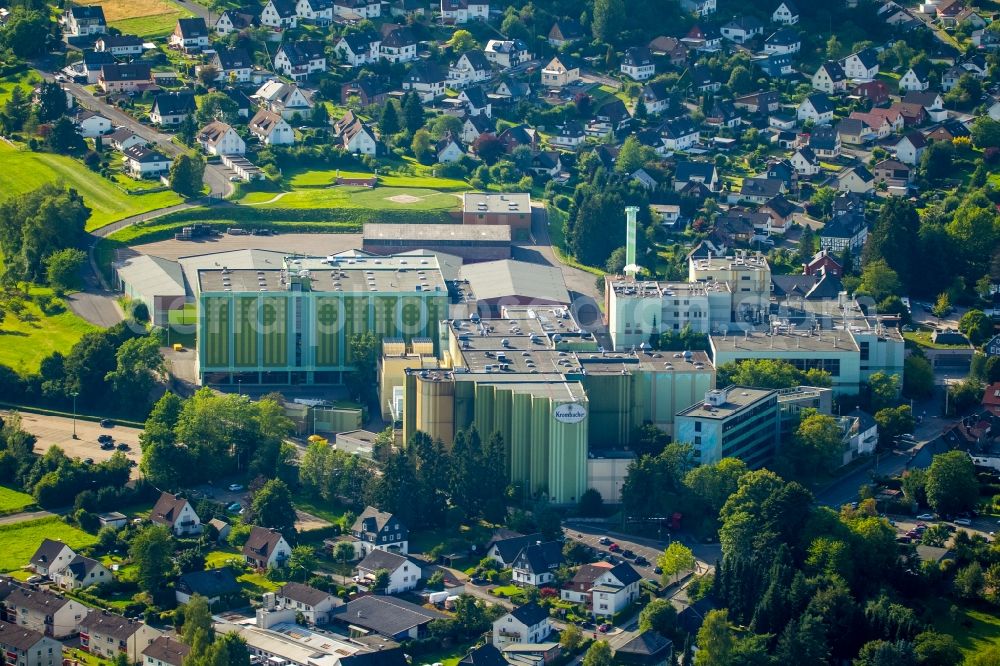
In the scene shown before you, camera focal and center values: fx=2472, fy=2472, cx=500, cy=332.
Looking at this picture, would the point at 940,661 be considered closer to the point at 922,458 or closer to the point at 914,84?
the point at 922,458

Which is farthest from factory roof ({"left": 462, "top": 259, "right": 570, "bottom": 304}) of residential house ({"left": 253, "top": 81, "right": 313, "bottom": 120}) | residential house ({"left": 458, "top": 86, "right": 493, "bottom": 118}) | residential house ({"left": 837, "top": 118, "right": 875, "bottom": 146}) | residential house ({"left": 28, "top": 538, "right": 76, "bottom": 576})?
residential house ({"left": 28, "top": 538, "right": 76, "bottom": 576})

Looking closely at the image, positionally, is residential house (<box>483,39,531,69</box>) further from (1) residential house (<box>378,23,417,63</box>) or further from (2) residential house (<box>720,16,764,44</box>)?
(2) residential house (<box>720,16,764,44</box>)

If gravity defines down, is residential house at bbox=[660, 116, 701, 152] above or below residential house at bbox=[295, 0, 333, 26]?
below

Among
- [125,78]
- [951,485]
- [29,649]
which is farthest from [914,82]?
[29,649]

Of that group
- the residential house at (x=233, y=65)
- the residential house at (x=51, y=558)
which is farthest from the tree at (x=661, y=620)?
the residential house at (x=233, y=65)

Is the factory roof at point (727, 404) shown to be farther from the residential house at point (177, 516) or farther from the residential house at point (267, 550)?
the residential house at point (177, 516)

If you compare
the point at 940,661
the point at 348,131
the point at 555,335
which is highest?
the point at 348,131

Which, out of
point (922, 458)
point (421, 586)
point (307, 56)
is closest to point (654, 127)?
point (307, 56)
